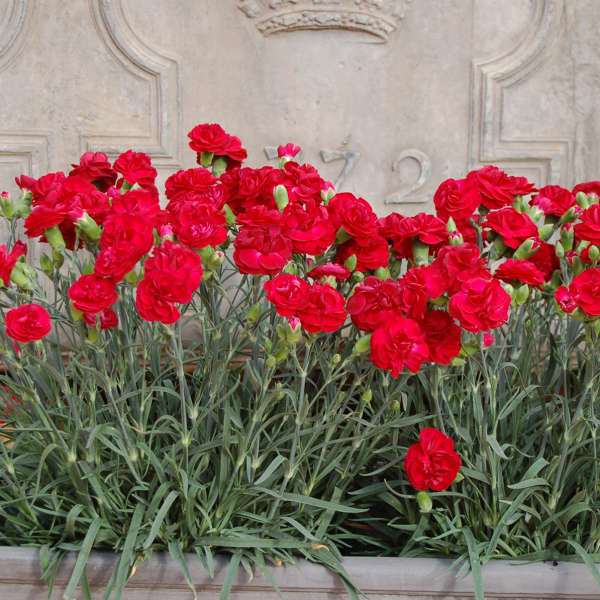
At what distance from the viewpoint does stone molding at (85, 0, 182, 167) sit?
57.6 inches

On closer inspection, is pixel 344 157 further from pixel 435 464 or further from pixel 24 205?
pixel 435 464

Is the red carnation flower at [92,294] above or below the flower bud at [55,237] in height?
below

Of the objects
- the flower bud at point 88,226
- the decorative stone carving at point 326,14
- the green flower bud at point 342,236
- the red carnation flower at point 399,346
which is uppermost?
the decorative stone carving at point 326,14

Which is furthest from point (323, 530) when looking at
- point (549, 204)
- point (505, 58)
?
point (505, 58)

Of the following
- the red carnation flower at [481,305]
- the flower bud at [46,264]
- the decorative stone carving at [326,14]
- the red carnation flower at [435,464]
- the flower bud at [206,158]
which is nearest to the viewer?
the red carnation flower at [481,305]

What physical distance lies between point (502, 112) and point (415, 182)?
27 cm

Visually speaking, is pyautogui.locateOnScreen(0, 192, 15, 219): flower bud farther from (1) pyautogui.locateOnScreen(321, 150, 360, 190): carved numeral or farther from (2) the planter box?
(1) pyautogui.locateOnScreen(321, 150, 360, 190): carved numeral

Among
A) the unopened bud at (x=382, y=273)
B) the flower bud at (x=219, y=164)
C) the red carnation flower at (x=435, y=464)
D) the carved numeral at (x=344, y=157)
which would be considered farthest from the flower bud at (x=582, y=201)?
the carved numeral at (x=344, y=157)

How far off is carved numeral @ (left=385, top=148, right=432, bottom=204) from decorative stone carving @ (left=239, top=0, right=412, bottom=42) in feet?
0.95

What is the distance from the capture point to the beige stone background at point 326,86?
147 centimetres

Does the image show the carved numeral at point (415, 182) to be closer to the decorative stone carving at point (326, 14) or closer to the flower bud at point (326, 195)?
the decorative stone carving at point (326, 14)

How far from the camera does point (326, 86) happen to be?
1.50m

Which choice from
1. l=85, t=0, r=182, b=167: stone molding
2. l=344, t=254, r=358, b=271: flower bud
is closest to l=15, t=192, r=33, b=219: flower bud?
l=344, t=254, r=358, b=271: flower bud

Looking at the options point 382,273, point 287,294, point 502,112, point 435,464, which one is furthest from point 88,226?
point 502,112
